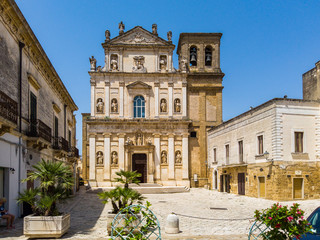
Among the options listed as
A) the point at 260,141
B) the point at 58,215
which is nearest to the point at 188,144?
the point at 260,141

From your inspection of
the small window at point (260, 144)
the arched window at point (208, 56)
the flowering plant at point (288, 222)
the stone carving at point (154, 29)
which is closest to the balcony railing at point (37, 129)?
the flowering plant at point (288, 222)

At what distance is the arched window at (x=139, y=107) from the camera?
3512 cm

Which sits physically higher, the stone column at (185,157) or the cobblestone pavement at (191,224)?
the stone column at (185,157)

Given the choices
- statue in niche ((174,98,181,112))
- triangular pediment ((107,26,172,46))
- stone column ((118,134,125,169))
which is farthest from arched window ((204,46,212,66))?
stone column ((118,134,125,169))

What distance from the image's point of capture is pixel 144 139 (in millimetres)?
34562

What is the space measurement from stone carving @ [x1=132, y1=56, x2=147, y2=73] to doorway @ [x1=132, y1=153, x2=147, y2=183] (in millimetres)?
8392

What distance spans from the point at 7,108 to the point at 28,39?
17.7ft

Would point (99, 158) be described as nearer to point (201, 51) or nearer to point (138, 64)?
point (138, 64)

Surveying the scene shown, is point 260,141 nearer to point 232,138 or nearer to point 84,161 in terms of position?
point 232,138

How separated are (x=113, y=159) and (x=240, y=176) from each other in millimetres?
12814

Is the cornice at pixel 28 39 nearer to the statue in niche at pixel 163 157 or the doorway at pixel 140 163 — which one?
the doorway at pixel 140 163

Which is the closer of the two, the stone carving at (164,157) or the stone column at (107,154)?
the stone column at (107,154)

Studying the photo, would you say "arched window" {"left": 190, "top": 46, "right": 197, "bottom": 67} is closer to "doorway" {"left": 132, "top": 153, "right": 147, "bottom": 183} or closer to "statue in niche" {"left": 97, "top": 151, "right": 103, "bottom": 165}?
"doorway" {"left": 132, "top": 153, "right": 147, "bottom": 183}

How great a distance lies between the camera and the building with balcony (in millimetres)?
12953
